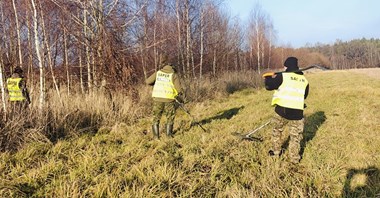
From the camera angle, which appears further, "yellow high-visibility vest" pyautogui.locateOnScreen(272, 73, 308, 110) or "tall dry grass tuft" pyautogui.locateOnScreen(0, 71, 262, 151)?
"tall dry grass tuft" pyautogui.locateOnScreen(0, 71, 262, 151)

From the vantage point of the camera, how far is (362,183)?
3.45 meters

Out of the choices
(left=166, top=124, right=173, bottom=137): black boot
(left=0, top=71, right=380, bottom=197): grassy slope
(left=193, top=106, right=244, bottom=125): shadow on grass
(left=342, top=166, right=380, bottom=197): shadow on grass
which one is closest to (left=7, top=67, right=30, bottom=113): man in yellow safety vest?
(left=0, top=71, right=380, bottom=197): grassy slope

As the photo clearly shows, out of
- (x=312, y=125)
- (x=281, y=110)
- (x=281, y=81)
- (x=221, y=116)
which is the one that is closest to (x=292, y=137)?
(x=281, y=110)

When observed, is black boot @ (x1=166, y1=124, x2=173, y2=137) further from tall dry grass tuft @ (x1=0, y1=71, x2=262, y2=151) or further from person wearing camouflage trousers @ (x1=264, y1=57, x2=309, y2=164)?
person wearing camouflage trousers @ (x1=264, y1=57, x2=309, y2=164)

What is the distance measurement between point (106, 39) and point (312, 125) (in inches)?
233

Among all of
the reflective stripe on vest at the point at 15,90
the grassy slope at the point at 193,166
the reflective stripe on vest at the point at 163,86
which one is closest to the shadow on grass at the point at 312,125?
the grassy slope at the point at 193,166

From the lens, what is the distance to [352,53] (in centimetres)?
10662

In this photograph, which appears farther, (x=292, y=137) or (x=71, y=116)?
(x=71, y=116)

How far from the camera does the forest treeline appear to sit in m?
7.91

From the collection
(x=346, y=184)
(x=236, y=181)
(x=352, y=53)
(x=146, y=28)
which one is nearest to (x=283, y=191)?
(x=236, y=181)

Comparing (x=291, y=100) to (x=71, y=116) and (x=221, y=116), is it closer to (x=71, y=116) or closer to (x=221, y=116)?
(x=221, y=116)

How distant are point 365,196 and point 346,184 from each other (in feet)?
1.02

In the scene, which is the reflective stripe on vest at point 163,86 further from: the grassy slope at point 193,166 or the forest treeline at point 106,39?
the forest treeline at point 106,39

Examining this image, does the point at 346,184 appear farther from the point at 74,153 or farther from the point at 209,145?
the point at 74,153
